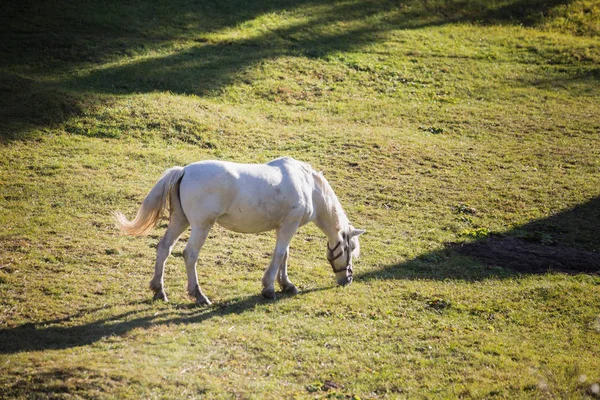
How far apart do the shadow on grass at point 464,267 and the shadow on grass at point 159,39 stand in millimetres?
10041

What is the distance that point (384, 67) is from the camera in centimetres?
2606

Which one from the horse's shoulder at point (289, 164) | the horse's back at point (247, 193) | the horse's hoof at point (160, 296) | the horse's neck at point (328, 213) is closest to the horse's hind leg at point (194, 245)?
the horse's back at point (247, 193)

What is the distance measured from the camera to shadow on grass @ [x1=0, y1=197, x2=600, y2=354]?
837cm

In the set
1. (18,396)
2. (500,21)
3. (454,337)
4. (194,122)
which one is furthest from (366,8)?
(18,396)

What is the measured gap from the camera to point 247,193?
9664 mm

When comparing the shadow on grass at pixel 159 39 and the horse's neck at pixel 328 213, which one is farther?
the shadow on grass at pixel 159 39

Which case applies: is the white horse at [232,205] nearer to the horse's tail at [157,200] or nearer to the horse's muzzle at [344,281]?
the horse's tail at [157,200]

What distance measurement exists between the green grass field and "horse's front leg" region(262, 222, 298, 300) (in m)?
0.22

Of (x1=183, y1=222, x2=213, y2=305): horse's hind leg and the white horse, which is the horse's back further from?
(x1=183, y1=222, x2=213, y2=305): horse's hind leg

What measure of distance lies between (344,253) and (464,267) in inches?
126

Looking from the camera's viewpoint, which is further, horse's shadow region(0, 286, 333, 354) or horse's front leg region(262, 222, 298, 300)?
horse's front leg region(262, 222, 298, 300)

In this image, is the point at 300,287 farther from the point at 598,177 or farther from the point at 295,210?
the point at 598,177

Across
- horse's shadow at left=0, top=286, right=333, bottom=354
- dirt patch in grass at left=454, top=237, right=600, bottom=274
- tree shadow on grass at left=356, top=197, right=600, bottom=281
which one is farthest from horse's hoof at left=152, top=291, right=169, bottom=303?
dirt patch in grass at left=454, top=237, right=600, bottom=274

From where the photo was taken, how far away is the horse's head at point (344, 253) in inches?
428
